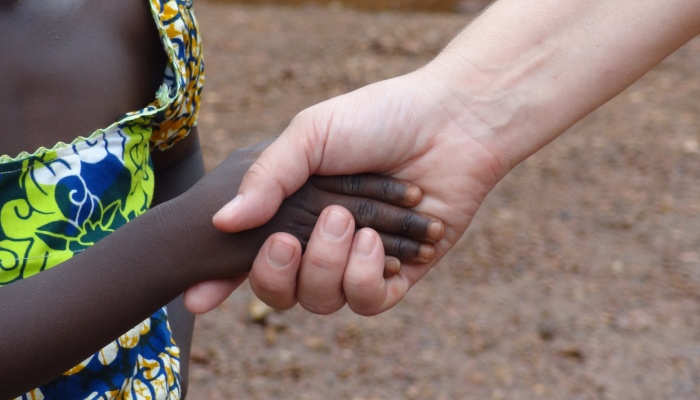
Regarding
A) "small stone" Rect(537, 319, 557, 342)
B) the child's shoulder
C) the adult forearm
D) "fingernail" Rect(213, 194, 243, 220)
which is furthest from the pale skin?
"small stone" Rect(537, 319, 557, 342)

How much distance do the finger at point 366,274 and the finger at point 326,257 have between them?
0.02m

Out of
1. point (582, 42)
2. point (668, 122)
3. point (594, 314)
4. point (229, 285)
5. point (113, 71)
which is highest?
point (113, 71)

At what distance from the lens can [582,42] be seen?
189 cm

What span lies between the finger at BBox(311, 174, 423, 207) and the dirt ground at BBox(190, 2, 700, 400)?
1.42 meters

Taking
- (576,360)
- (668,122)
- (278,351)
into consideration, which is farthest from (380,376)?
(668,122)

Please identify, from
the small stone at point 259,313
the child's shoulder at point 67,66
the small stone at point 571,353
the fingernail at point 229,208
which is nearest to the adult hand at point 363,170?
the fingernail at point 229,208

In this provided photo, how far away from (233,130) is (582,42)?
319 cm

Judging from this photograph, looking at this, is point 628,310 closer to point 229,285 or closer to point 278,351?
point 278,351

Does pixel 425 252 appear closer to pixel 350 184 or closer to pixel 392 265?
pixel 392 265

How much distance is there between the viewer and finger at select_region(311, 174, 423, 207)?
181 centimetres

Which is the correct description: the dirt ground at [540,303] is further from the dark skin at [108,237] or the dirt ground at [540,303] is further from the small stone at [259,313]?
the dark skin at [108,237]

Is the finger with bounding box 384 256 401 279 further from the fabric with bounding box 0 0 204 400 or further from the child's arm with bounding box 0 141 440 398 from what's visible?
the fabric with bounding box 0 0 204 400

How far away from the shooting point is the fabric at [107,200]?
1521 mm

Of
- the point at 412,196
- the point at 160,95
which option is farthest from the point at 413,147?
the point at 160,95
